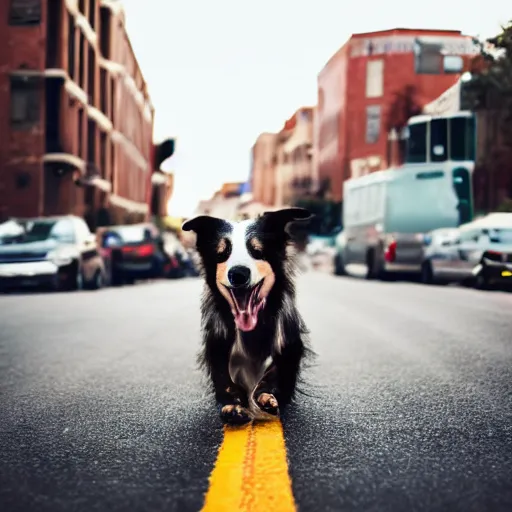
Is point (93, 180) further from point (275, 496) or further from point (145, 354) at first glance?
point (275, 496)

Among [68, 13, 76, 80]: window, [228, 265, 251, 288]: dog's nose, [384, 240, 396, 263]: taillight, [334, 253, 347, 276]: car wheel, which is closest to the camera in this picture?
[228, 265, 251, 288]: dog's nose

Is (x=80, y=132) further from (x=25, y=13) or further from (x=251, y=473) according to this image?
(x=251, y=473)

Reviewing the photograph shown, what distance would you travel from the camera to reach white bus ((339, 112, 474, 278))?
22.1 meters

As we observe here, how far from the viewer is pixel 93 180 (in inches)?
1639

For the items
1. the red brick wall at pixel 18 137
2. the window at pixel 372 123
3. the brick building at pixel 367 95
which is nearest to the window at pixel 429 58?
the brick building at pixel 367 95

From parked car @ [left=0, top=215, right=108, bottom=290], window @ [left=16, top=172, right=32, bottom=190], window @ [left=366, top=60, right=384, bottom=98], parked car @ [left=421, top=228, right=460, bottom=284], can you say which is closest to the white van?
parked car @ [left=421, top=228, right=460, bottom=284]

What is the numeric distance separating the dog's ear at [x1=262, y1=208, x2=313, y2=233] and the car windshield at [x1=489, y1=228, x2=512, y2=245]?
14402 mm

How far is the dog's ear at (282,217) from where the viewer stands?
4516 mm

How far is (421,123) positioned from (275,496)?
25.2 metres

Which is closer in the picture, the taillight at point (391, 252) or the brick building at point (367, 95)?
the taillight at point (391, 252)

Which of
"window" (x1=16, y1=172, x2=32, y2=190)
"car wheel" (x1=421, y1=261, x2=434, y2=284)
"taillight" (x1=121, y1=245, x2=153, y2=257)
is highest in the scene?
"window" (x1=16, y1=172, x2=32, y2=190)

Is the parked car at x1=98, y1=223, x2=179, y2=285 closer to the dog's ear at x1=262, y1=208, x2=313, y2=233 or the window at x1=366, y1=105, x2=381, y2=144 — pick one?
the dog's ear at x1=262, y1=208, x2=313, y2=233

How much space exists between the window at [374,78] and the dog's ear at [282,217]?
57766mm

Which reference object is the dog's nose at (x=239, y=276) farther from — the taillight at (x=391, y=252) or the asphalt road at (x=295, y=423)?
the taillight at (x=391, y=252)
